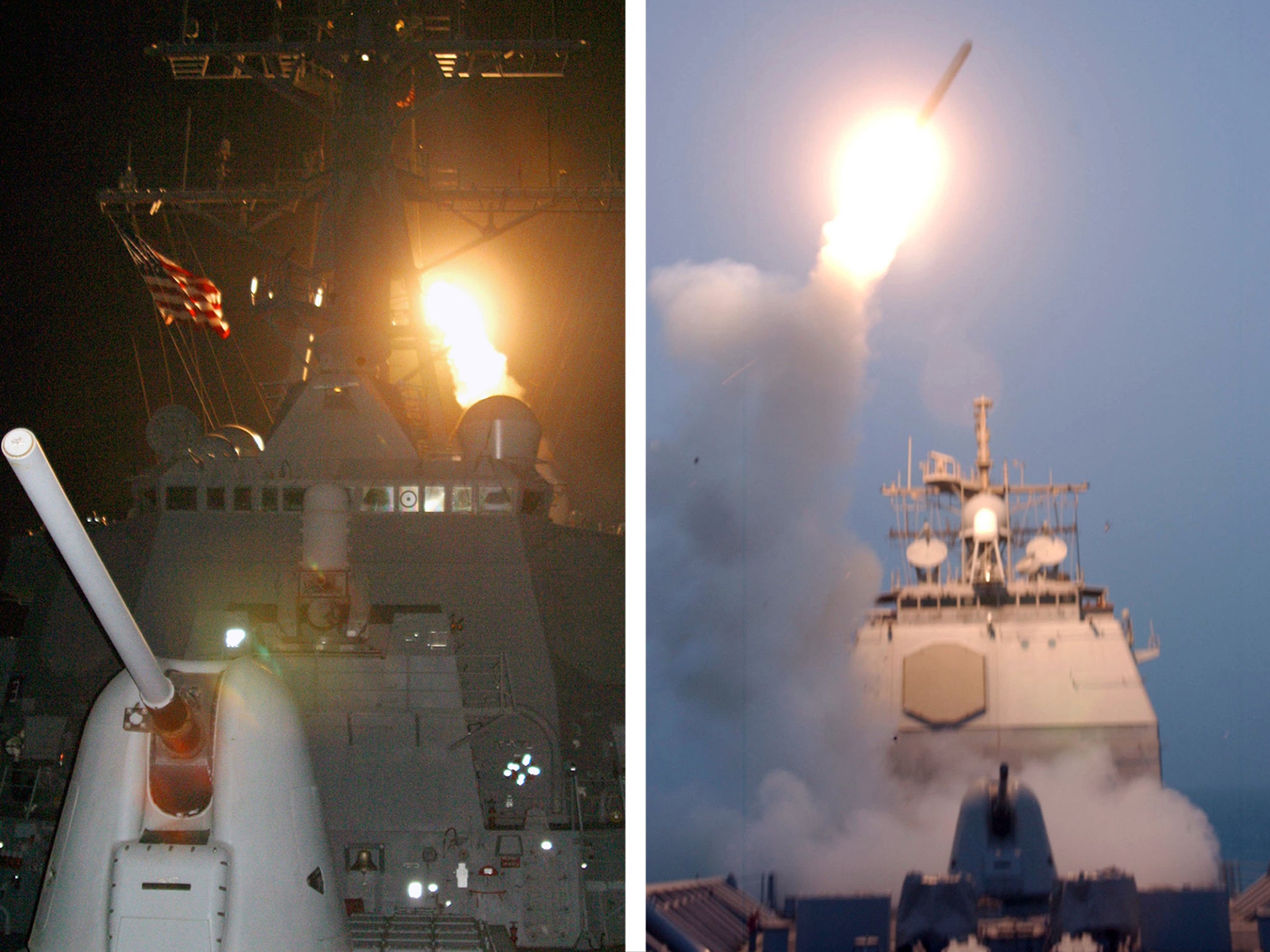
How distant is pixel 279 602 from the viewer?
684 centimetres

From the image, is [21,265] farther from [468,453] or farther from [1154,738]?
[1154,738]

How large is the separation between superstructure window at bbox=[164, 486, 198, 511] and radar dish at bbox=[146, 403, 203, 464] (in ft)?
0.84

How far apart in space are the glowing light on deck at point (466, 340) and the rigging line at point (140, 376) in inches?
90.0

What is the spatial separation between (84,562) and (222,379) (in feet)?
24.1

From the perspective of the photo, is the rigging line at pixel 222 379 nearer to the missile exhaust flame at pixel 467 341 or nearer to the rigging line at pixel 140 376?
the rigging line at pixel 140 376

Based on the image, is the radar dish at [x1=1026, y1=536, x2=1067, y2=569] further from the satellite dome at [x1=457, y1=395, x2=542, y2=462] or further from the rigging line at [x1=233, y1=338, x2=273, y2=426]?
the rigging line at [x1=233, y1=338, x2=273, y2=426]

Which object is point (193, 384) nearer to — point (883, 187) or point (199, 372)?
point (199, 372)

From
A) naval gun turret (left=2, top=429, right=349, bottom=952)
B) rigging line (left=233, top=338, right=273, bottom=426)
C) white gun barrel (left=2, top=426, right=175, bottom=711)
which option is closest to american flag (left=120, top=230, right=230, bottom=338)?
rigging line (left=233, top=338, right=273, bottom=426)

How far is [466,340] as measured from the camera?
30.2ft

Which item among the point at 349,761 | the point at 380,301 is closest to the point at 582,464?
the point at 380,301

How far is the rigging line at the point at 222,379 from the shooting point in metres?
8.86

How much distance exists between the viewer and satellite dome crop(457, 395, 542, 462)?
7.80m

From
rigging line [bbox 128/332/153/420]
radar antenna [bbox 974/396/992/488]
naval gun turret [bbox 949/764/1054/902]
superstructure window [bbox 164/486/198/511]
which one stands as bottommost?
naval gun turret [bbox 949/764/1054/902]

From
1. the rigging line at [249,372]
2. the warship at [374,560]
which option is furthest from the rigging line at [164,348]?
the rigging line at [249,372]
